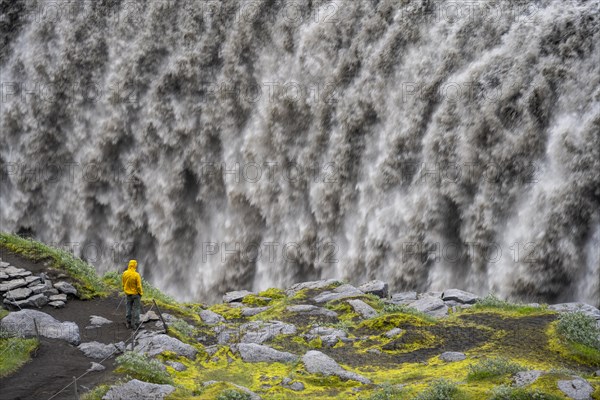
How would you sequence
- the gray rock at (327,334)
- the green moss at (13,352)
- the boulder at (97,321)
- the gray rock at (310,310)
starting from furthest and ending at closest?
1. the gray rock at (310,310)
2. the boulder at (97,321)
3. the gray rock at (327,334)
4. the green moss at (13,352)

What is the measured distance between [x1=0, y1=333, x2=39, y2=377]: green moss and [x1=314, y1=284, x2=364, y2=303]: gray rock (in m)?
10.4

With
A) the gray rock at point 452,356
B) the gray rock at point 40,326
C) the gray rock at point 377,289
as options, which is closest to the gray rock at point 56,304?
the gray rock at point 40,326

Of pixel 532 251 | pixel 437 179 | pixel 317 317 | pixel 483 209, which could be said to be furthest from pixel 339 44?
pixel 317 317

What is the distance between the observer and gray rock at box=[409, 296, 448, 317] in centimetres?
2408

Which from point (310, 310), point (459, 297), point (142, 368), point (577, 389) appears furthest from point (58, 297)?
point (577, 389)

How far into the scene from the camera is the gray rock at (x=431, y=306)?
79.0 feet

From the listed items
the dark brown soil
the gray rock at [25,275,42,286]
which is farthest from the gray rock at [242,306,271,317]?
the gray rock at [25,275,42,286]

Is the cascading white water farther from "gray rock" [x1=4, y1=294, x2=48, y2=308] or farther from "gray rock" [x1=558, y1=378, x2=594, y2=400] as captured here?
"gray rock" [x1=4, y1=294, x2=48, y2=308]

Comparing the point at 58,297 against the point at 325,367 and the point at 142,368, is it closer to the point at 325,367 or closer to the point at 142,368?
the point at 142,368

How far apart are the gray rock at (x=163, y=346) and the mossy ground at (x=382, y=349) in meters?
0.34

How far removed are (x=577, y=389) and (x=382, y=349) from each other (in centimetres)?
652

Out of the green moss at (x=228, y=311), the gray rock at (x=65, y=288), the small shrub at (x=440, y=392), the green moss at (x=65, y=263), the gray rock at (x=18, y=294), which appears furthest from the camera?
the green moss at (x=228, y=311)

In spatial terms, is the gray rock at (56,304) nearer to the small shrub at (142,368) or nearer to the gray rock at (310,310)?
the small shrub at (142,368)

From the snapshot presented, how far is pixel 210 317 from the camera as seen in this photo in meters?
A: 24.1
